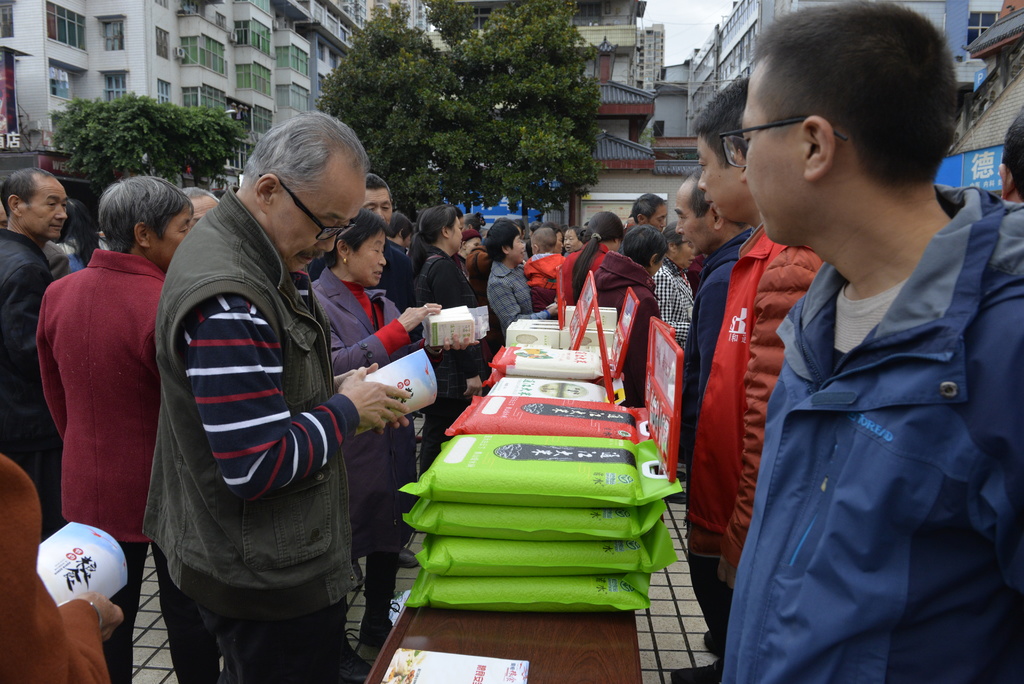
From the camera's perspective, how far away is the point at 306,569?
5.27ft

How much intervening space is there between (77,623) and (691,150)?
30.4 meters

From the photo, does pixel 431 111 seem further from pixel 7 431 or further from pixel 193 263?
pixel 193 263

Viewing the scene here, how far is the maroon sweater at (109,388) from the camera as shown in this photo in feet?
7.10

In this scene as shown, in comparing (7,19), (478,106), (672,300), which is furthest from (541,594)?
(7,19)

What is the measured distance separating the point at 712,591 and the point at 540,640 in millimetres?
1075

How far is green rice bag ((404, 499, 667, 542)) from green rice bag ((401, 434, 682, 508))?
24 millimetres

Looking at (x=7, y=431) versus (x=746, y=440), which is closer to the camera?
(x=746, y=440)

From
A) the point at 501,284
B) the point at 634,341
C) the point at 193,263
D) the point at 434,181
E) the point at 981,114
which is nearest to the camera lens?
the point at 193,263

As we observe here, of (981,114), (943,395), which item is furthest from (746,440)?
(981,114)

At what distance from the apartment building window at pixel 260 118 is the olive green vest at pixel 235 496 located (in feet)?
113

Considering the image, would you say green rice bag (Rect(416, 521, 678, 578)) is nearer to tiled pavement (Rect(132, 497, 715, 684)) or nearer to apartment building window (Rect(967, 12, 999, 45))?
tiled pavement (Rect(132, 497, 715, 684))

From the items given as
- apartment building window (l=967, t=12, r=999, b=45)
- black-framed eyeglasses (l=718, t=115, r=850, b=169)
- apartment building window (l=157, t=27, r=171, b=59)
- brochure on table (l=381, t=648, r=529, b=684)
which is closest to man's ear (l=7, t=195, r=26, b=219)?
brochure on table (l=381, t=648, r=529, b=684)

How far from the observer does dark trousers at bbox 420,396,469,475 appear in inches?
164

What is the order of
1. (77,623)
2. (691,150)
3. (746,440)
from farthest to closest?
(691,150)
(746,440)
(77,623)
